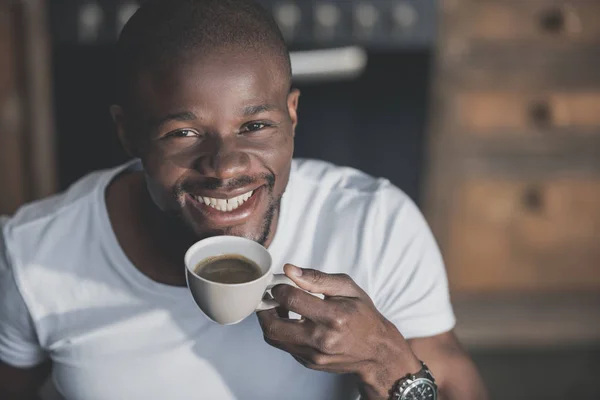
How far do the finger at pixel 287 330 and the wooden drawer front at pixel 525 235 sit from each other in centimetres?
132

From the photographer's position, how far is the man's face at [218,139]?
0.85m

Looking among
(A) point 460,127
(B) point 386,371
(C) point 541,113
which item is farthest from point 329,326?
(C) point 541,113

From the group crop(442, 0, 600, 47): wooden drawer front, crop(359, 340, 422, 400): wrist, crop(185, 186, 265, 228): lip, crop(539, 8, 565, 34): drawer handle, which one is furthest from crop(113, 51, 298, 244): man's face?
crop(539, 8, 565, 34): drawer handle

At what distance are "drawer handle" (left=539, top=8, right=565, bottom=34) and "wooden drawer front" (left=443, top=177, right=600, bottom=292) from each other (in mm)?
430

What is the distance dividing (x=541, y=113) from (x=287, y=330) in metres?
1.43

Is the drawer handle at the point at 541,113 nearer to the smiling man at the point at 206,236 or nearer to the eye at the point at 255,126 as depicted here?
the smiling man at the point at 206,236

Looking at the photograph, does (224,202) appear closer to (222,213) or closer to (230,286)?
(222,213)

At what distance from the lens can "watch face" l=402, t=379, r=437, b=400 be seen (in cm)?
87

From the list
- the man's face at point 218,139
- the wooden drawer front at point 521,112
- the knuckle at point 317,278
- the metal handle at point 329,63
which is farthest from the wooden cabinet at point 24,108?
the knuckle at point 317,278

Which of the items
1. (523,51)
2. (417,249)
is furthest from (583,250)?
(417,249)

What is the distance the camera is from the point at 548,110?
196 centimetres

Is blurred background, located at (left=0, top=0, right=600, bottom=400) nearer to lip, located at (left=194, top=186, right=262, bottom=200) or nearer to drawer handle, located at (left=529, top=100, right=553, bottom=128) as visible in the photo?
drawer handle, located at (left=529, top=100, right=553, bottom=128)

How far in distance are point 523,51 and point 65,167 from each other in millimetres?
1282

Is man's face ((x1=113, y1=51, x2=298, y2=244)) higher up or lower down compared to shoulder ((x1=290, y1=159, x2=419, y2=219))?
higher up
